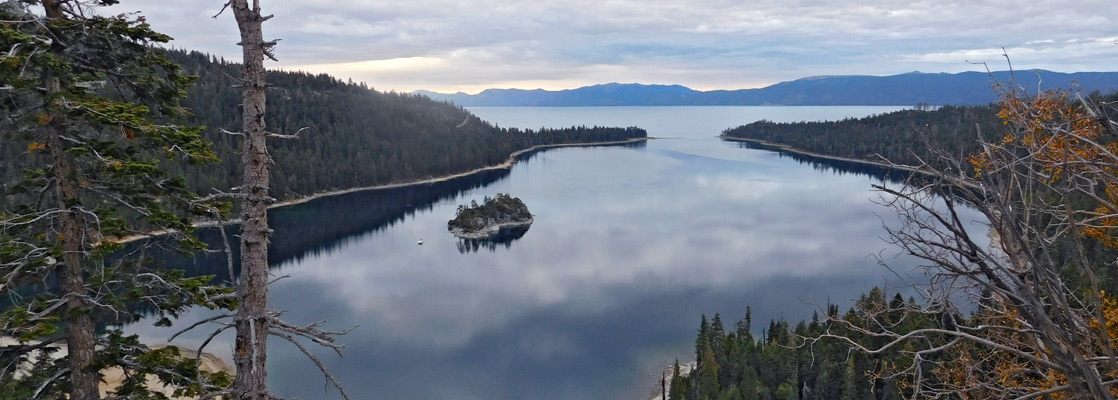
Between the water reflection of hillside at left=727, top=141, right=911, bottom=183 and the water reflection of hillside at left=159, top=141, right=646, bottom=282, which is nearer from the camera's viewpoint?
the water reflection of hillside at left=159, top=141, right=646, bottom=282

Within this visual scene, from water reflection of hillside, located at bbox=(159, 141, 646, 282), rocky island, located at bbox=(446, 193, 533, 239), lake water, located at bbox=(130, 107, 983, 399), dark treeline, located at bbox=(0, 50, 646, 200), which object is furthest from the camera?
dark treeline, located at bbox=(0, 50, 646, 200)

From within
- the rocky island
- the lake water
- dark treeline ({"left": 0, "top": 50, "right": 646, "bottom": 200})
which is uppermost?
dark treeline ({"left": 0, "top": 50, "right": 646, "bottom": 200})

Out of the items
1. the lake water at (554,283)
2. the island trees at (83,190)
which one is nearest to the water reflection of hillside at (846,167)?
the lake water at (554,283)

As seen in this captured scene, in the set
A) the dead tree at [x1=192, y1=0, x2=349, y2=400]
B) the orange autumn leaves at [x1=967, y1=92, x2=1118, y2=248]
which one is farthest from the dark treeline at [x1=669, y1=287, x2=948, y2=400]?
the dead tree at [x1=192, y1=0, x2=349, y2=400]

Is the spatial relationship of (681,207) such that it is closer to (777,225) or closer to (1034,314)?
(777,225)

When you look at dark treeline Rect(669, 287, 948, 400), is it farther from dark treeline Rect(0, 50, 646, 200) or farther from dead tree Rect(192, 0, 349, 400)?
dark treeline Rect(0, 50, 646, 200)

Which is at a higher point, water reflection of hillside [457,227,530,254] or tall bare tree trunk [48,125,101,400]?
tall bare tree trunk [48,125,101,400]

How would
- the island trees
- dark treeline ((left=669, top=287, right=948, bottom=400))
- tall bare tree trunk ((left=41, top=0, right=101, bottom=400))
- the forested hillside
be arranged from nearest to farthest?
the island trees
tall bare tree trunk ((left=41, top=0, right=101, bottom=400))
dark treeline ((left=669, top=287, right=948, bottom=400))
the forested hillside

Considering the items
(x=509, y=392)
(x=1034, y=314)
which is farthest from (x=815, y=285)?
(x=1034, y=314)
